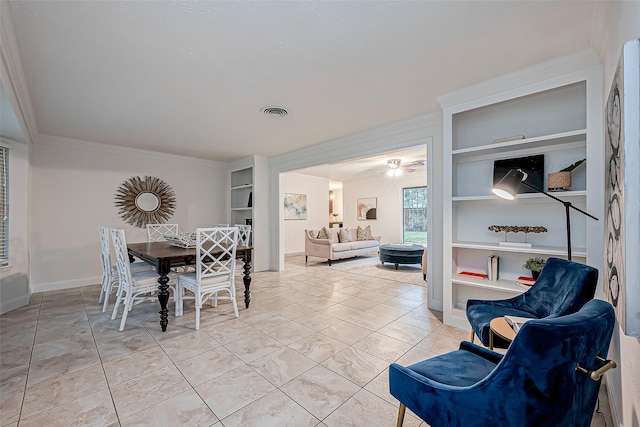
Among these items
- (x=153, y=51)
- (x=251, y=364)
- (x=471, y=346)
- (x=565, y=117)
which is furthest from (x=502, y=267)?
(x=153, y=51)

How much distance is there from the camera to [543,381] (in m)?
0.88

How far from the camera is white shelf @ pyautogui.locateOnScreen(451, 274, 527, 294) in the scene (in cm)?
251

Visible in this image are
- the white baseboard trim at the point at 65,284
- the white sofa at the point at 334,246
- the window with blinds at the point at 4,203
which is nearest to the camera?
the window with blinds at the point at 4,203

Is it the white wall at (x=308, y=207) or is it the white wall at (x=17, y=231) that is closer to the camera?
the white wall at (x=17, y=231)

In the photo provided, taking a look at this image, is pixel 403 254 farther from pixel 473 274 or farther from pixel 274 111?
pixel 274 111

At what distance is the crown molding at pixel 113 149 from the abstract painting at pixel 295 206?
246 cm

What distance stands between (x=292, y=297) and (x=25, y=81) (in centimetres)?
361

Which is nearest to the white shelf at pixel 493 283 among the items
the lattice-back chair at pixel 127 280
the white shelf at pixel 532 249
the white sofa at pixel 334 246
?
the white shelf at pixel 532 249

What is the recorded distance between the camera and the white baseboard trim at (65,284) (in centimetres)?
423

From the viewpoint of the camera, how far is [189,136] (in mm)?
4293

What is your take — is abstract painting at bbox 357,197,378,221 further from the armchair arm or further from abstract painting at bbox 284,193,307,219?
the armchair arm

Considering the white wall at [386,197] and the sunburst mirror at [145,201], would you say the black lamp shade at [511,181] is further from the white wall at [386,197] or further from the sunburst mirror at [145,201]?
the white wall at [386,197]

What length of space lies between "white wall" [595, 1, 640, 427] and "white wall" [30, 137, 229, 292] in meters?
6.06

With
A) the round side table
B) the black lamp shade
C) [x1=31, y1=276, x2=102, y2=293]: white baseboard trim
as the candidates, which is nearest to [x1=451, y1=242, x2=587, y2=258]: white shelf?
the black lamp shade
